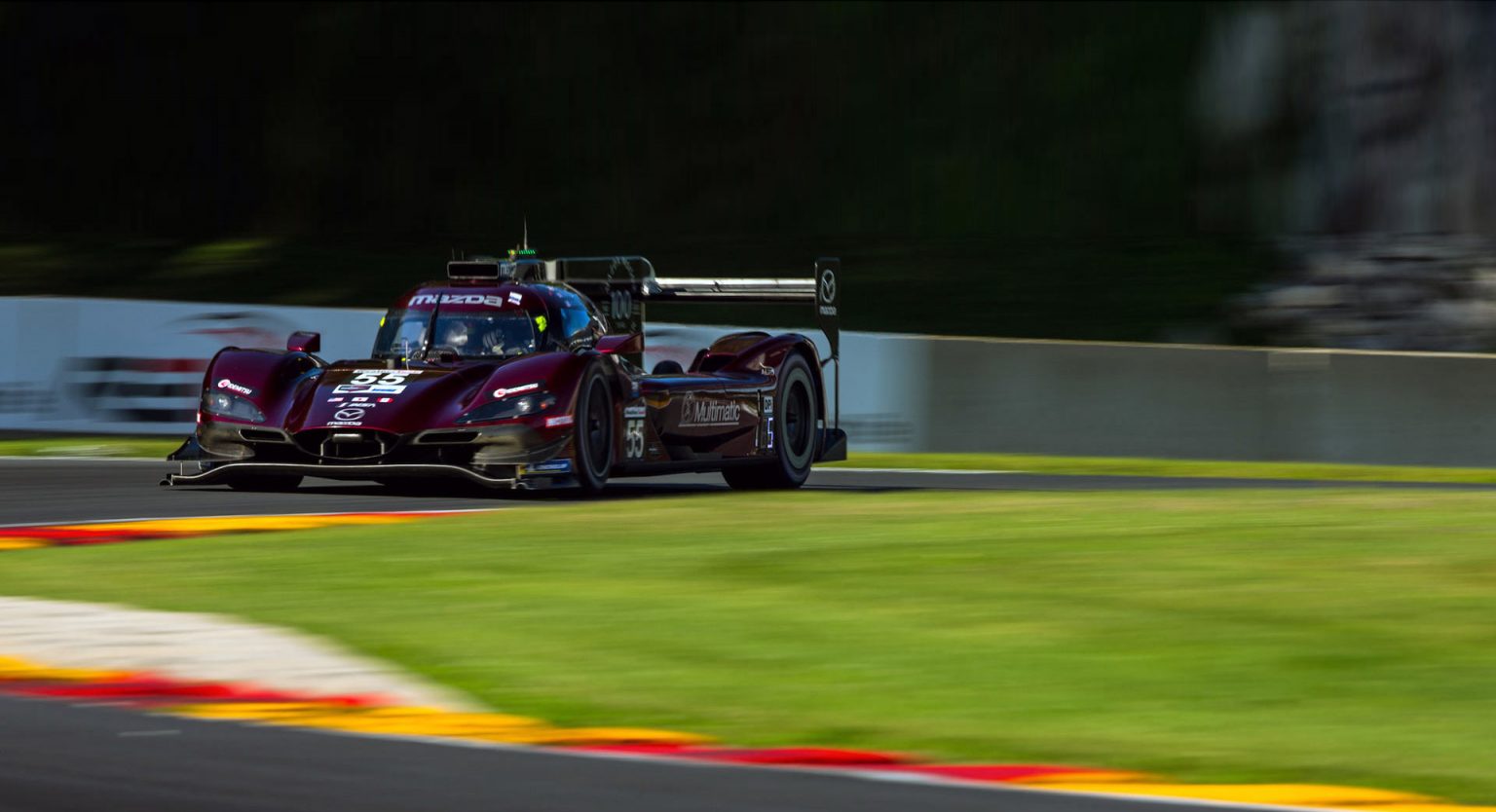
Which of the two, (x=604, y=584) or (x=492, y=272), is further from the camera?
(x=492, y=272)

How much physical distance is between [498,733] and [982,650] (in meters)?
1.88

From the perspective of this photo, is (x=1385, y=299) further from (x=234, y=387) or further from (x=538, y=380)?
(x=234, y=387)

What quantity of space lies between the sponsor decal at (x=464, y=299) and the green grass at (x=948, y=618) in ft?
6.83

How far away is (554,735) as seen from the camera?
5.51 metres

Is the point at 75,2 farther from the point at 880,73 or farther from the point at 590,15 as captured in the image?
the point at 880,73

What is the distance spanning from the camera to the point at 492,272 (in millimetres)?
14016

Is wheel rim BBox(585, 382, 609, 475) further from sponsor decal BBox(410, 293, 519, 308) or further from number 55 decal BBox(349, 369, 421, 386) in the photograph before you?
number 55 decal BBox(349, 369, 421, 386)

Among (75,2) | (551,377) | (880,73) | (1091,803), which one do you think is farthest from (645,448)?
(75,2)

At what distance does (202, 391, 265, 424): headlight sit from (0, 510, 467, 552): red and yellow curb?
126 centimetres

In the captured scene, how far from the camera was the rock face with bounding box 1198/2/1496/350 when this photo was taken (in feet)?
77.2

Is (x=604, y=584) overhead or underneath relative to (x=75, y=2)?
underneath

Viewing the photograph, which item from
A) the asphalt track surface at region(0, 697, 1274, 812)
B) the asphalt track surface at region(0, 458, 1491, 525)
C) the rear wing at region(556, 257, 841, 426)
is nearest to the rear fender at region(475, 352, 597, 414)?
the asphalt track surface at region(0, 458, 1491, 525)

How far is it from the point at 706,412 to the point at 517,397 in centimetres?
190

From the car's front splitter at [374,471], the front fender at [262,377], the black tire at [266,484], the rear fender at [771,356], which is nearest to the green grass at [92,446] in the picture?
the black tire at [266,484]
